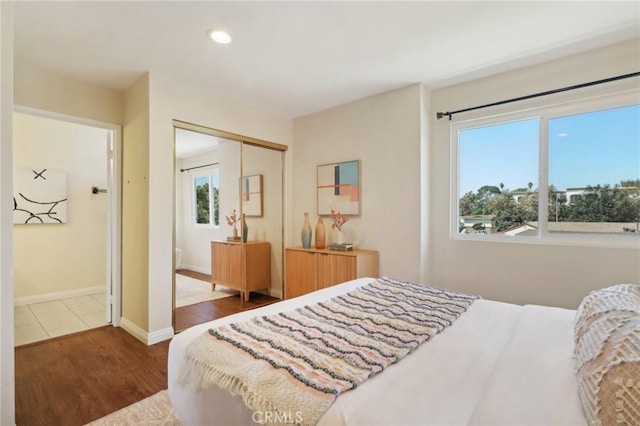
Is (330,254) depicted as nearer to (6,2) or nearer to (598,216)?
(598,216)

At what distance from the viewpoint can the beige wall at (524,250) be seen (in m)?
2.35

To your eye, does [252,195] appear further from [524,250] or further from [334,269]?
[524,250]

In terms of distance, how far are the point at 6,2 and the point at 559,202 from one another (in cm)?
396

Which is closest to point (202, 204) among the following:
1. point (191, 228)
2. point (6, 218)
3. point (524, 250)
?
point (191, 228)

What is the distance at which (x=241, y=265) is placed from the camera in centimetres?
378

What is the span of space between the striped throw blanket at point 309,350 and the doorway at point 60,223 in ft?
8.92

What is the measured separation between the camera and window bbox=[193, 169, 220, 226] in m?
3.34

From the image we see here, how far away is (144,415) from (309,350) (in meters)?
1.36

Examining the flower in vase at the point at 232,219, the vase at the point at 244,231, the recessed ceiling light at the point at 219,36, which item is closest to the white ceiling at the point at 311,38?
the recessed ceiling light at the point at 219,36

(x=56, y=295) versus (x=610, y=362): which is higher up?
(x=610, y=362)

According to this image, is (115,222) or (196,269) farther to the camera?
(196,269)

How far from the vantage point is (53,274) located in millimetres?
4070

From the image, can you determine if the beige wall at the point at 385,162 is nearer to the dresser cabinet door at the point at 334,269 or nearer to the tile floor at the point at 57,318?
the dresser cabinet door at the point at 334,269

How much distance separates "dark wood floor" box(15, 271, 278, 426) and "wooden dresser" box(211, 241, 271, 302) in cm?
67
